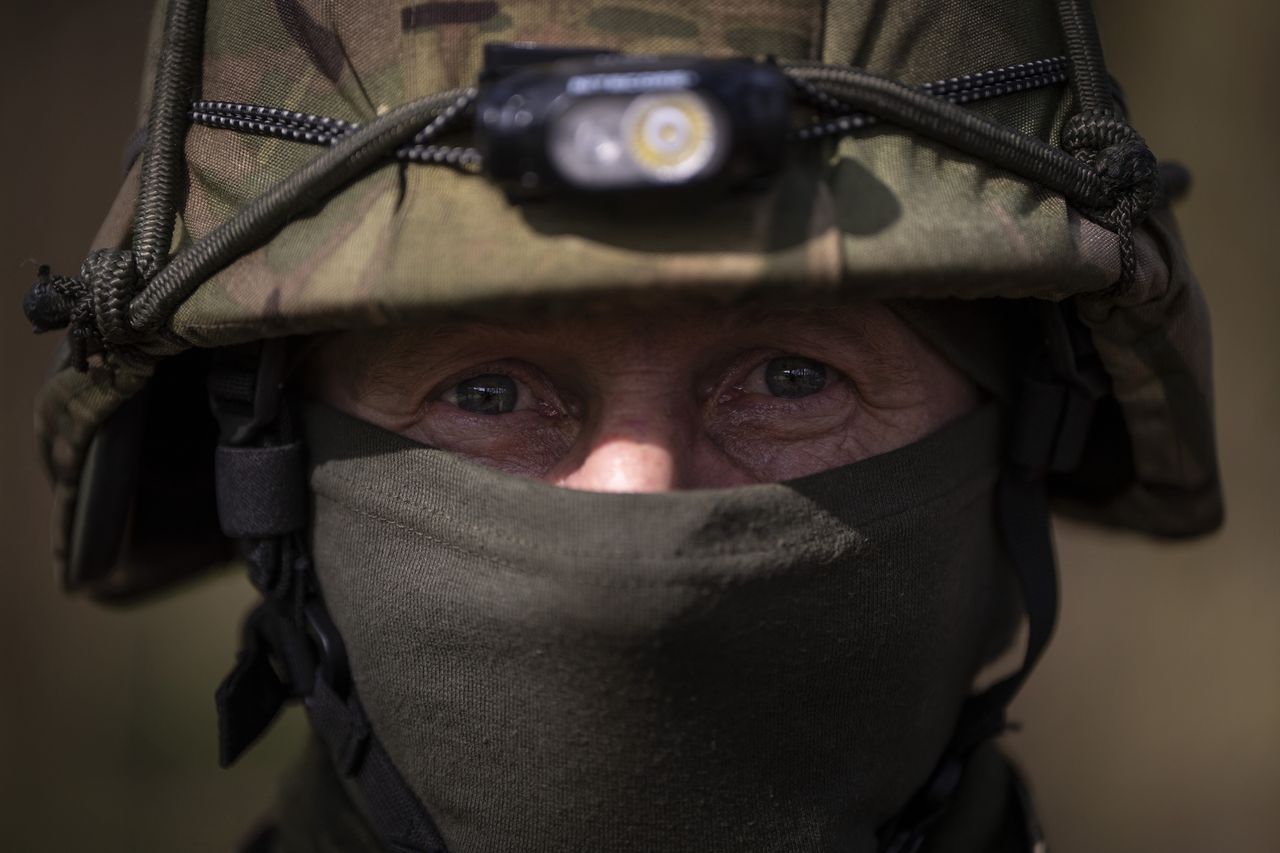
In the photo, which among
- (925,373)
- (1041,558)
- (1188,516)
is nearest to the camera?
(925,373)

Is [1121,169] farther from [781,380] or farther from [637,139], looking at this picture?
[637,139]

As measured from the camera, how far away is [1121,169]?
1.36m

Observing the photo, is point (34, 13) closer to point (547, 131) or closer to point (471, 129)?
point (471, 129)

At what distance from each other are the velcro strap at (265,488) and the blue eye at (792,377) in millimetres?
611

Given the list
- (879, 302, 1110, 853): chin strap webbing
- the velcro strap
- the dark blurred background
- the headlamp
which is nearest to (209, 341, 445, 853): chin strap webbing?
the velcro strap

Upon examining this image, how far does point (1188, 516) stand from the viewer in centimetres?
192

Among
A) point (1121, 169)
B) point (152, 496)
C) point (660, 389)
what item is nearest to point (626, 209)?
point (660, 389)

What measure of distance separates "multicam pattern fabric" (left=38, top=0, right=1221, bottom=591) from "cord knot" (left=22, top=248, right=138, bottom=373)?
5 centimetres

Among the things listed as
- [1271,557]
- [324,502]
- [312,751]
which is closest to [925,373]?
[324,502]

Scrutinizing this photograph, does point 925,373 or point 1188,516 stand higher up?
point 925,373

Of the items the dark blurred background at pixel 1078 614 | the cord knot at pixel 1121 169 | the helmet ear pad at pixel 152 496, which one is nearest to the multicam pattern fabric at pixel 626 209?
the cord knot at pixel 1121 169

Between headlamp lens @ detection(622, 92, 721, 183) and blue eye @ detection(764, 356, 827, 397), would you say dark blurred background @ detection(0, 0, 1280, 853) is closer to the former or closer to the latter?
blue eye @ detection(764, 356, 827, 397)

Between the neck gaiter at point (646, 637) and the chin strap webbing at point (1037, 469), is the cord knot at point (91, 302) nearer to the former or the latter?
the neck gaiter at point (646, 637)

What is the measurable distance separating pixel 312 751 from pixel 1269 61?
273 centimetres
